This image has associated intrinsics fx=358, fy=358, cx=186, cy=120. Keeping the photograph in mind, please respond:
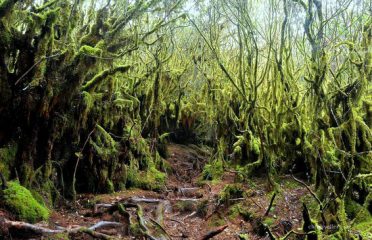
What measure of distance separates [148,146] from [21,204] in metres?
8.53

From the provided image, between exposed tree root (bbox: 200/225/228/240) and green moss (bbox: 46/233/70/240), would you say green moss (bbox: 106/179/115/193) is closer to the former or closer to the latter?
green moss (bbox: 46/233/70/240)

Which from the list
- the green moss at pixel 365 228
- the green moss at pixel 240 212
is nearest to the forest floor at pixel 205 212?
the green moss at pixel 240 212

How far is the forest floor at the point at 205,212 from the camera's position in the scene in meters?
7.93

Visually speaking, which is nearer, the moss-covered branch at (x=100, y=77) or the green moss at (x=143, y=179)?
the moss-covered branch at (x=100, y=77)

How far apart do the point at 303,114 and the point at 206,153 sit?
10849 mm

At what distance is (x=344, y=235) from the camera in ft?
18.0

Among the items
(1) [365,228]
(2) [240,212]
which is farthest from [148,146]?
(1) [365,228]

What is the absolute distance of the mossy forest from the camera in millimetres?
7273

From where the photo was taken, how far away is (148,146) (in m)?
15.3

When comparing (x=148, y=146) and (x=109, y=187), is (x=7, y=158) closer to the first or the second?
(x=109, y=187)

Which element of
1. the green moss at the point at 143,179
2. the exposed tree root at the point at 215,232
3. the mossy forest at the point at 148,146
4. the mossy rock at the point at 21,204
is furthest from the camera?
the green moss at the point at 143,179

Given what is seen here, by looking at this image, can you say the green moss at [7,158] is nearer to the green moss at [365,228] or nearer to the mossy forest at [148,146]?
the mossy forest at [148,146]

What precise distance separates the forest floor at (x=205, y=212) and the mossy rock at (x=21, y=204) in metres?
0.25

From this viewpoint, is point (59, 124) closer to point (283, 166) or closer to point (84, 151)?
point (84, 151)
